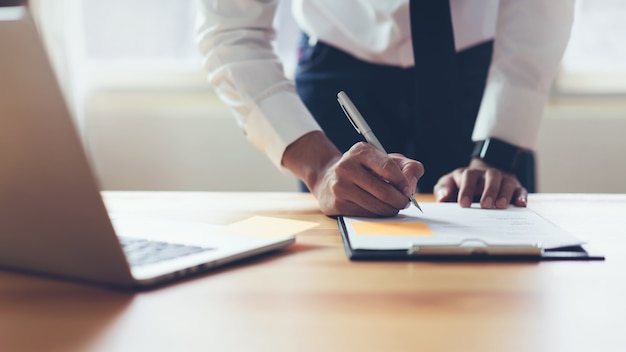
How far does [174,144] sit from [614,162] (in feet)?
5.10

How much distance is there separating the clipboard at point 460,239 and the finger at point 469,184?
0.10 meters

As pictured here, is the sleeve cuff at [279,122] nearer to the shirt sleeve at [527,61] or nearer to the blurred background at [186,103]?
the shirt sleeve at [527,61]

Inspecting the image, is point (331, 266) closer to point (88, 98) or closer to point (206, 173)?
point (206, 173)

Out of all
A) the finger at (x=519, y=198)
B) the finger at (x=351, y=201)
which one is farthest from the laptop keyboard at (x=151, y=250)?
the finger at (x=519, y=198)

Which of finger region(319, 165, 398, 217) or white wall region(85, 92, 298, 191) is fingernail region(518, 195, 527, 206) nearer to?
finger region(319, 165, 398, 217)

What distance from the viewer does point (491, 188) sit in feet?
3.23

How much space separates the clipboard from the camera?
26.2 inches

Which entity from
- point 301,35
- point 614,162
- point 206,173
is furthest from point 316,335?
point 614,162

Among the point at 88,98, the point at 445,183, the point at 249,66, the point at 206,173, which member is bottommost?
the point at 206,173

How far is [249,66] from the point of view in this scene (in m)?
1.16

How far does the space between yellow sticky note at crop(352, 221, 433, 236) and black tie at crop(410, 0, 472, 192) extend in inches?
18.0

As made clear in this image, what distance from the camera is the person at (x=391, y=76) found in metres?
1.15

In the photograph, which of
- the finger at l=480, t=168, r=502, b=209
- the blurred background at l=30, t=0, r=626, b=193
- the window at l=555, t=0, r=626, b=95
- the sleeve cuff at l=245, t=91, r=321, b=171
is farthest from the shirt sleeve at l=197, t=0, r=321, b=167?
the window at l=555, t=0, r=626, b=95

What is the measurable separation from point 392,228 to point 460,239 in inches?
3.7
